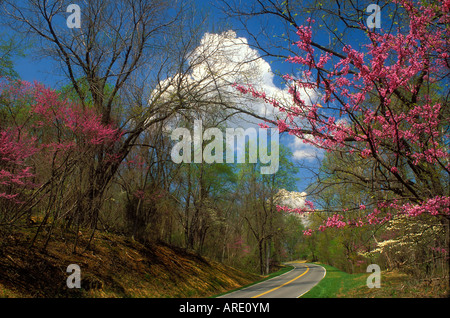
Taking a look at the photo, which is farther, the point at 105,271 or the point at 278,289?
the point at 278,289

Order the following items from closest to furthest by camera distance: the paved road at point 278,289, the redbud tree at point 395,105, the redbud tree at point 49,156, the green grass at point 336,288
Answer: the redbud tree at point 395,105 → the redbud tree at point 49,156 → the green grass at point 336,288 → the paved road at point 278,289

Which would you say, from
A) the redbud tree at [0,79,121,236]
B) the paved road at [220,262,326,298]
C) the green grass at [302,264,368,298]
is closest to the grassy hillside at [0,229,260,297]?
the redbud tree at [0,79,121,236]

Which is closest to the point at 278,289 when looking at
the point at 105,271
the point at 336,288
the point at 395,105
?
the point at 336,288

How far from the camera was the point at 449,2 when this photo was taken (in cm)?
398

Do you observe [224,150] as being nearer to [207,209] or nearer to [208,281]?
[207,209]

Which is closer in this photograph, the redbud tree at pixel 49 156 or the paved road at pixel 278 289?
the redbud tree at pixel 49 156

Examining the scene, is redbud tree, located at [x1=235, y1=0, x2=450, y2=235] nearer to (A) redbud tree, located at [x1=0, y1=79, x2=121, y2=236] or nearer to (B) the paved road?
(A) redbud tree, located at [x1=0, y1=79, x2=121, y2=236]

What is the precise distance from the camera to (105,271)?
873 cm

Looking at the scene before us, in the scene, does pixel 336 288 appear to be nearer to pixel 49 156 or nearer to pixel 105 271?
pixel 105 271

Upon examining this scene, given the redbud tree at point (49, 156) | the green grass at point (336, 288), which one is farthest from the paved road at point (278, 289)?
the redbud tree at point (49, 156)

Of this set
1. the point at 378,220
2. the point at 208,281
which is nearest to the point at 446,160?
the point at 378,220

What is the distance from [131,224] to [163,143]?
397cm

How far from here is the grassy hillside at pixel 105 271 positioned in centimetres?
→ 648

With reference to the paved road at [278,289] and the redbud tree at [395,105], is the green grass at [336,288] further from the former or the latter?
the redbud tree at [395,105]
